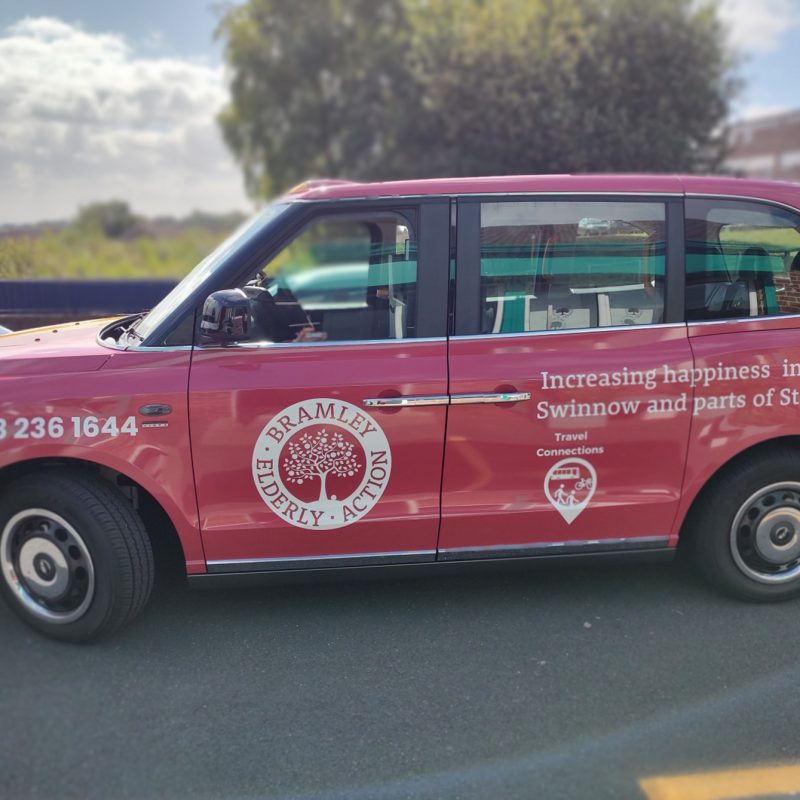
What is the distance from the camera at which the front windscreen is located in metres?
3.28

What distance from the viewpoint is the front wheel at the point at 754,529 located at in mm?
3436

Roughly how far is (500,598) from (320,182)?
2.13 m

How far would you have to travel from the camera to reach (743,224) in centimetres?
345

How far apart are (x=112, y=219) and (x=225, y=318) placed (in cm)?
2365

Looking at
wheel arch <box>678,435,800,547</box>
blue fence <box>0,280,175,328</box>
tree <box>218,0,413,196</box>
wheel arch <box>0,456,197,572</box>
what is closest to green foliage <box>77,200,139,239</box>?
tree <box>218,0,413,196</box>

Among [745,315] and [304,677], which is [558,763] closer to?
[304,677]

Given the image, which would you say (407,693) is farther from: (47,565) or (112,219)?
(112,219)

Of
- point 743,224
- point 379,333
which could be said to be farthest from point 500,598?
point 743,224

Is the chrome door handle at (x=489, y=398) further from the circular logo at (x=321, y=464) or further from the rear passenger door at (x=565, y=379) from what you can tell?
the circular logo at (x=321, y=464)

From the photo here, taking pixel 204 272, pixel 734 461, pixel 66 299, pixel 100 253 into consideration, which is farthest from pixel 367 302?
pixel 100 253

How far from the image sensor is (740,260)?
3430 mm

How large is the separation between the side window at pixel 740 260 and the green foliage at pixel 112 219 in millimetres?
17383

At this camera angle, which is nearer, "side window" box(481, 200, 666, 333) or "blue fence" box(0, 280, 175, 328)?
"side window" box(481, 200, 666, 333)

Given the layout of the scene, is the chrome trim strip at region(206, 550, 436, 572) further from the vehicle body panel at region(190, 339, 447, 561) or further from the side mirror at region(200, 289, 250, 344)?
the side mirror at region(200, 289, 250, 344)
